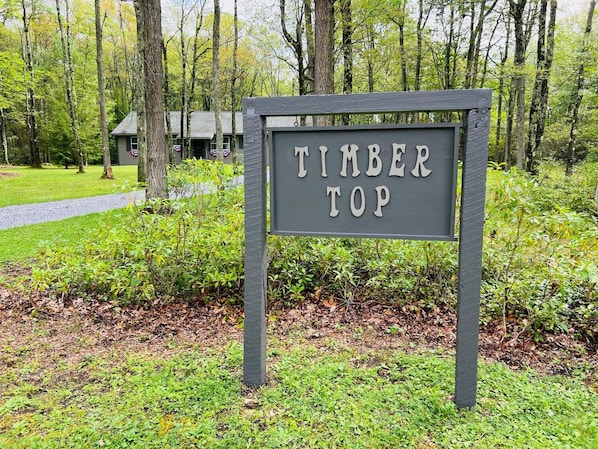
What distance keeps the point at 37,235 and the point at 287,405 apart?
6.28 m

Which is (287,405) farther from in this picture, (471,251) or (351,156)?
(351,156)

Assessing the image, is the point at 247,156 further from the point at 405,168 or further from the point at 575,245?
the point at 575,245

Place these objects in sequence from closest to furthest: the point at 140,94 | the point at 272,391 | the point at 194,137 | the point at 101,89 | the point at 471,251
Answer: the point at 471,251 → the point at 272,391 → the point at 140,94 → the point at 101,89 → the point at 194,137

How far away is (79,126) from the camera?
Result: 27.2 m

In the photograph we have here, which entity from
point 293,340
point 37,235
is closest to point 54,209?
point 37,235

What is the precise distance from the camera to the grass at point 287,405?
189 centimetres

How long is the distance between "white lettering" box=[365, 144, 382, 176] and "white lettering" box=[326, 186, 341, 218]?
0.19 m

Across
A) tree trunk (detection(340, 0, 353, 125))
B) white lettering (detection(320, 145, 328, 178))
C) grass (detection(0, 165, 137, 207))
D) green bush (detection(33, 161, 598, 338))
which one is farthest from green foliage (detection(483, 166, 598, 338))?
grass (detection(0, 165, 137, 207))

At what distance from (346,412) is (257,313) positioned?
28.2 inches

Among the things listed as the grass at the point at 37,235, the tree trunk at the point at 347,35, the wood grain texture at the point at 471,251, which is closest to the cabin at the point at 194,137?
the tree trunk at the point at 347,35

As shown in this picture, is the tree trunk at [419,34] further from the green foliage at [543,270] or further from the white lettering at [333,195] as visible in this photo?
the white lettering at [333,195]

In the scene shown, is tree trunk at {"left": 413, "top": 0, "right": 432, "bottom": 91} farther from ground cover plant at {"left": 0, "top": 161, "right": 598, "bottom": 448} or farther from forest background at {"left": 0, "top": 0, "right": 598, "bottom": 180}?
ground cover plant at {"left": 0, "top": 161, "right": 598, "bottom": 448}

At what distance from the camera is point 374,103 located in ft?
6.63

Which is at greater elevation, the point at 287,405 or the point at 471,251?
the point at 471,251
